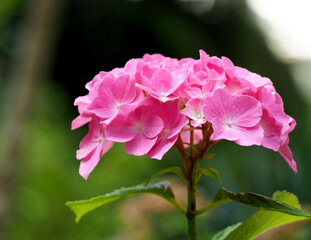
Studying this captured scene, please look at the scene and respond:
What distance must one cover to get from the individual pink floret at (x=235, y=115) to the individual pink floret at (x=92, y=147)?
15 cm

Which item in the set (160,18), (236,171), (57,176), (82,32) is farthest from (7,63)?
(236,171)

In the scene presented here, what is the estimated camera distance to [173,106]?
499mm

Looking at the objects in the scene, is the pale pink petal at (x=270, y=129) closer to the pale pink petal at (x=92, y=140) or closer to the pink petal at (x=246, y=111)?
the pink petal at (x=246, y=111)

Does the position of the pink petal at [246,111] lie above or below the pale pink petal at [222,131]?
above

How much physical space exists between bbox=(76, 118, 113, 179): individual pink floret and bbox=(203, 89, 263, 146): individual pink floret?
15 cm

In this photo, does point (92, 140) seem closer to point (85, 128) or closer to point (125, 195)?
point (125, 195)

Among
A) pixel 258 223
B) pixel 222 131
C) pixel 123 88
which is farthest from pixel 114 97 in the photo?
pixel 258 223

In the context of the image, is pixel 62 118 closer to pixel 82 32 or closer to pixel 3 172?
pixel 82 32

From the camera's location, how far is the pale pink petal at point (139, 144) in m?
0.49

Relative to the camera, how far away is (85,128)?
450 cm

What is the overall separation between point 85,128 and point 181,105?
4.06 metres

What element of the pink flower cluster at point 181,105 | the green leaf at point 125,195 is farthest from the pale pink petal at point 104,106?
the green leaf at point 125,195

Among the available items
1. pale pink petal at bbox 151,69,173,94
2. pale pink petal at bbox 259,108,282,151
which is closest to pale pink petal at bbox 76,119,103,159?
pale pink petal at bbox 151,69,173,94

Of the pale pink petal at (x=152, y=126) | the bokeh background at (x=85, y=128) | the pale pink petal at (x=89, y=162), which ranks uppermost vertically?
the pale pink petal at (x=152, y=126)
